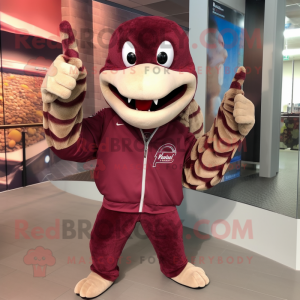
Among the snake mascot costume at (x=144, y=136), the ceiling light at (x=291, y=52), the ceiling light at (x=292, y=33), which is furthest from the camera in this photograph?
the ceiling light at (x=291, y=52)

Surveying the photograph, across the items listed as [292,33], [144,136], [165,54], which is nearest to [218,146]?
[144,136]

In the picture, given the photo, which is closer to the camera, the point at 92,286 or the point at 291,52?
the point at 92,286

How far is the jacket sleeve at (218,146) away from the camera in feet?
5.18

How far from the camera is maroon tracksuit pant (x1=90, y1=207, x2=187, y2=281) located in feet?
5.86

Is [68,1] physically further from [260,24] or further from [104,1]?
[260,24]

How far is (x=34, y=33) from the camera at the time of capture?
4.12 metres

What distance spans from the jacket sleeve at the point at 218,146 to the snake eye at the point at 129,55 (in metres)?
0.48

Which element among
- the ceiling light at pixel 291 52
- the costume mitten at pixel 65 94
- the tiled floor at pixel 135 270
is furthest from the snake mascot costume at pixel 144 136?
the ceiling light at pixel 291 52

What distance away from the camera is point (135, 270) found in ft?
6.77

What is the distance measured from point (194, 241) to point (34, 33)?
10.5 feet

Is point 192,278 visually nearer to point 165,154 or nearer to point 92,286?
point 92,286

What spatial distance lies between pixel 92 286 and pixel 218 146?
980mm

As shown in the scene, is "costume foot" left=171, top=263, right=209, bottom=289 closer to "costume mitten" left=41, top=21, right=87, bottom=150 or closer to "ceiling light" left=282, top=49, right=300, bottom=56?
"costume mitten" left=41, top=21, right=87, bottom=150

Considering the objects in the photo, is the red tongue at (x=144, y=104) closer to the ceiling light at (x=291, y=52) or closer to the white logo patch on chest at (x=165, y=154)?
the white logo patch on chest at (x=165, y=154)
